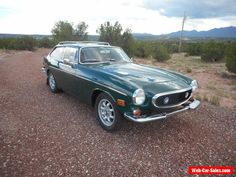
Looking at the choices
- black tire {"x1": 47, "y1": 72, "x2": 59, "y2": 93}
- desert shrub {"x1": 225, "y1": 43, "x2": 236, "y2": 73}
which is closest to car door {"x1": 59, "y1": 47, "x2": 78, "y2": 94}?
black tire {"x1": 47, "y1": 72, "x2": 59, "y2": 93}

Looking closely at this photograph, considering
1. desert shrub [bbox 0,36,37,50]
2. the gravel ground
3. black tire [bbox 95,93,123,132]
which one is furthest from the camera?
desert shrub [bbox 0,36,37,50]

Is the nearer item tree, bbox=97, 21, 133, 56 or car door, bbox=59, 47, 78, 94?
car door, bbox=59, 47, 78, 94

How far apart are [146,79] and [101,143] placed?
147 cm

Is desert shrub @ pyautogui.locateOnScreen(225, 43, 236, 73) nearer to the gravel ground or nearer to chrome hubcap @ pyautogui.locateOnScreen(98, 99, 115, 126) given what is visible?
the gravel ground

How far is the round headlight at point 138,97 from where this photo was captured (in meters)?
3.16

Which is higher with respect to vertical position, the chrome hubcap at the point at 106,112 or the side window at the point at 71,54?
the side window at the point at 71,54

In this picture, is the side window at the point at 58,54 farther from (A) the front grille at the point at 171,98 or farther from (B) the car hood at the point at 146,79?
(A) the front grille at the point at 171,98

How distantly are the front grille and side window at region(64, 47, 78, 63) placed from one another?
2.31 meters

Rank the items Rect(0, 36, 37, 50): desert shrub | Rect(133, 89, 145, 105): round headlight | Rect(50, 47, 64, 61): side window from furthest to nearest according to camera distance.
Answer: Rect(0, 36, 37, 50): desert shrub < Rect(50, 47, 64, 61): side window < Rect(133, 89, 145, 105): round headlight

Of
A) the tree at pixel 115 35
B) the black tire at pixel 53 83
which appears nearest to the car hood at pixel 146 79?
the black tire at pixel 53 83

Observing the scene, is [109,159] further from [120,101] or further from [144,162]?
[120,101]

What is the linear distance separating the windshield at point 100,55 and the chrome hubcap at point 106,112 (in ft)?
3.85

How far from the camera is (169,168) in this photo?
9.45 ft

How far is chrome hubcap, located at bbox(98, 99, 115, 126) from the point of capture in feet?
12.5
